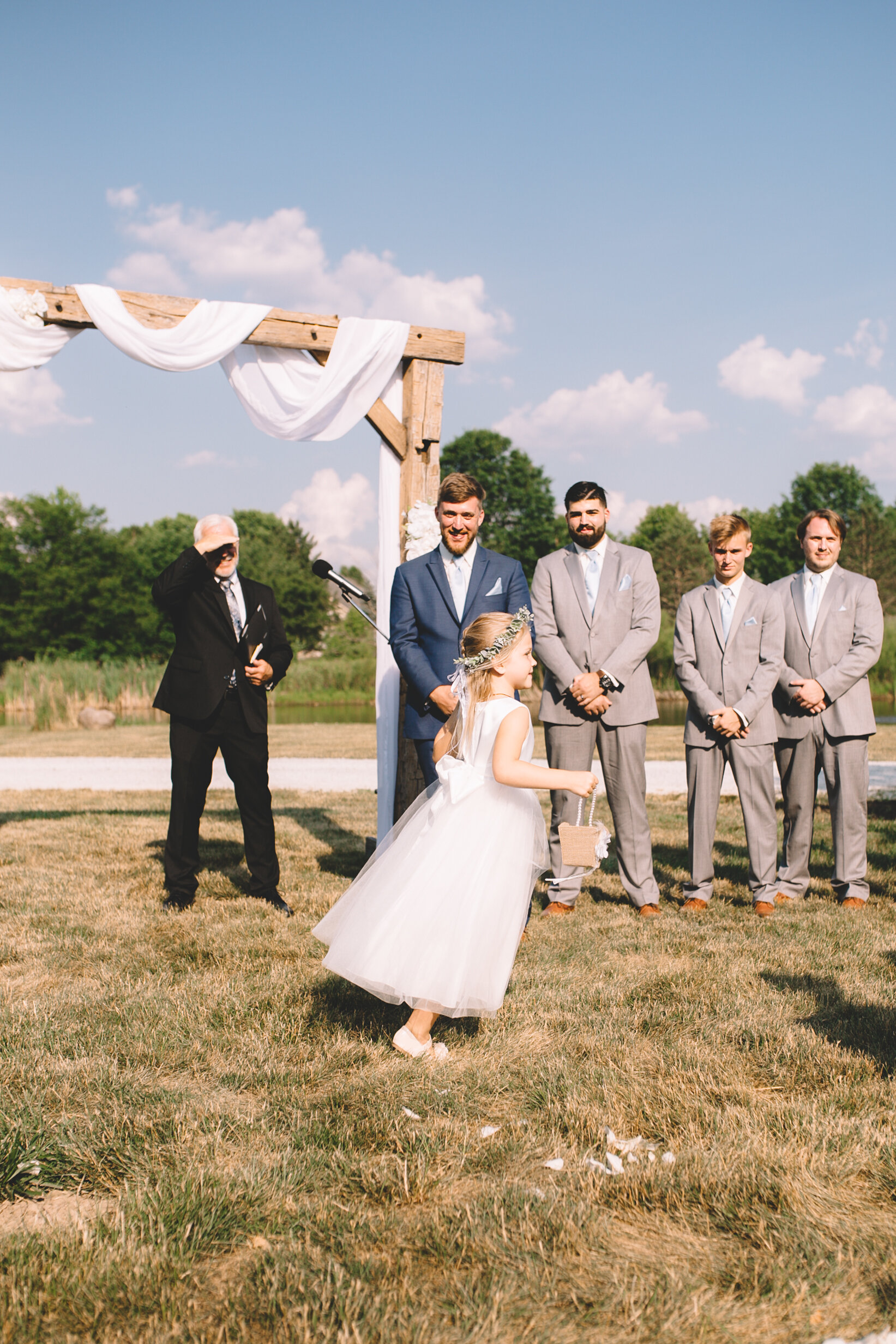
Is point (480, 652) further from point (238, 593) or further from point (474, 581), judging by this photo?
point (238, 593)

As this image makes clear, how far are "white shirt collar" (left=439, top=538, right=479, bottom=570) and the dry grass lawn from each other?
221 cm

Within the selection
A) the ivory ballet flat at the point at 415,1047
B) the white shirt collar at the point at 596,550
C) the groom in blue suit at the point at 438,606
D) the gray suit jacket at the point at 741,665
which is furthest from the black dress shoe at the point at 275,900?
the white shirt collar at the point at 596,550

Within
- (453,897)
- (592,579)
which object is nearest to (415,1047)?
(453,897)

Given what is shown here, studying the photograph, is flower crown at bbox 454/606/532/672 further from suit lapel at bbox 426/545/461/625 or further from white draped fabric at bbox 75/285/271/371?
white draped fabric at bbox 75/285/271/371

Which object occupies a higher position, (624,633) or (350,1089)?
(624,633)

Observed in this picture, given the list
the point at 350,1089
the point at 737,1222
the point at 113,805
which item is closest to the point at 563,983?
the point at 350,1089

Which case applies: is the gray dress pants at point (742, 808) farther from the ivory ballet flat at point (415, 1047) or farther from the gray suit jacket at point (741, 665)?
the ivory ballet flat at point (415, 1047)

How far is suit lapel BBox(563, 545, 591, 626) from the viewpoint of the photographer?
6078mm

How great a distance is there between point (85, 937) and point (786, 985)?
147 inches

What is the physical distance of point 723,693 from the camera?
6.06 metres

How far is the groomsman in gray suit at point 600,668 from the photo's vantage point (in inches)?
234

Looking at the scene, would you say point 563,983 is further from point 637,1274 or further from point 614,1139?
point 637,1274

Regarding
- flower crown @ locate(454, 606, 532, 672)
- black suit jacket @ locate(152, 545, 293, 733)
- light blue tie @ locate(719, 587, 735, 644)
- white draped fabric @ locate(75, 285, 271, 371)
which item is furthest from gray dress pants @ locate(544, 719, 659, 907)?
white draped fabric @ locate(75, 285, 271, 371)

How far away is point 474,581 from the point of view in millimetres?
5547
